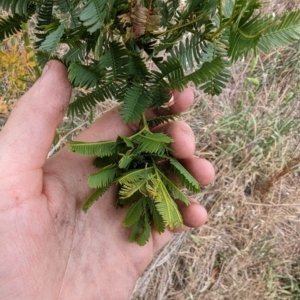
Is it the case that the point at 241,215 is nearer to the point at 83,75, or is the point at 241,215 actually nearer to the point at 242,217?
the point at 242,217

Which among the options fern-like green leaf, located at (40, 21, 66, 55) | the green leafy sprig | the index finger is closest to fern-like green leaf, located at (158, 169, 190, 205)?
the green leafy sprig

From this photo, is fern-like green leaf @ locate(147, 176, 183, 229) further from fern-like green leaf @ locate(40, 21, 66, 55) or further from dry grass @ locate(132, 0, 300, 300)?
dry grass @ locate(132, 0, 300, 300)

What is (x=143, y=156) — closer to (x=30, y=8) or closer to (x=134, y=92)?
(x=134, y=92)

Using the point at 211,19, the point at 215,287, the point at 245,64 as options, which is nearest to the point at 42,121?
the point at 211,19

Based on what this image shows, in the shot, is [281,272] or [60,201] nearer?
[60,201]

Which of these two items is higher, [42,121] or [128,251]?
[42,121]

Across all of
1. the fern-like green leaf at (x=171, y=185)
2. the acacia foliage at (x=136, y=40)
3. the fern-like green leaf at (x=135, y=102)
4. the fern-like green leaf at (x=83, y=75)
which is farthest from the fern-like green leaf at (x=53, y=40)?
the fern-like green leaf at (x=171, y=185)
